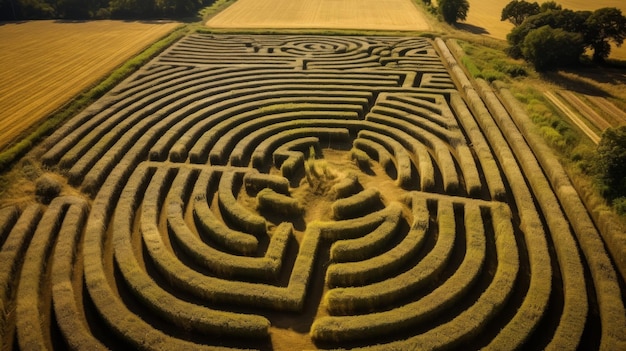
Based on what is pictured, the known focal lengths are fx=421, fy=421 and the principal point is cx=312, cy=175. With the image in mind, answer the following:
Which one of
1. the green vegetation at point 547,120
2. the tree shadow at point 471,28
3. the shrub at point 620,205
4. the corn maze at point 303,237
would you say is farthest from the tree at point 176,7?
the shrub at point 620,205

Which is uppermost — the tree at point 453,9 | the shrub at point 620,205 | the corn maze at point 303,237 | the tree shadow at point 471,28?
the tree at point 453,9

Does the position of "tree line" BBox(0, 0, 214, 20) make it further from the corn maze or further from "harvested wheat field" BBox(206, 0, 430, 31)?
the corn maze

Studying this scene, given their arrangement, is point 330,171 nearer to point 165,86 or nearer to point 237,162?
point 237,162

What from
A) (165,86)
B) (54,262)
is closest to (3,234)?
(54,262)

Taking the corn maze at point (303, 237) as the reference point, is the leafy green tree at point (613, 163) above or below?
above

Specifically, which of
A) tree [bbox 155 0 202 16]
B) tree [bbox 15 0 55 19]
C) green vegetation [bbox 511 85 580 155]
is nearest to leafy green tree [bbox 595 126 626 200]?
green vegetation [bbox 511 85 580 155]

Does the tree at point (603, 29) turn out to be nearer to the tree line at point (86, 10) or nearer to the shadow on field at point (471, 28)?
the shadow on field at point (471, 28)

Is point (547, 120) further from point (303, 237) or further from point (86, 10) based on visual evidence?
point (86, 10)
